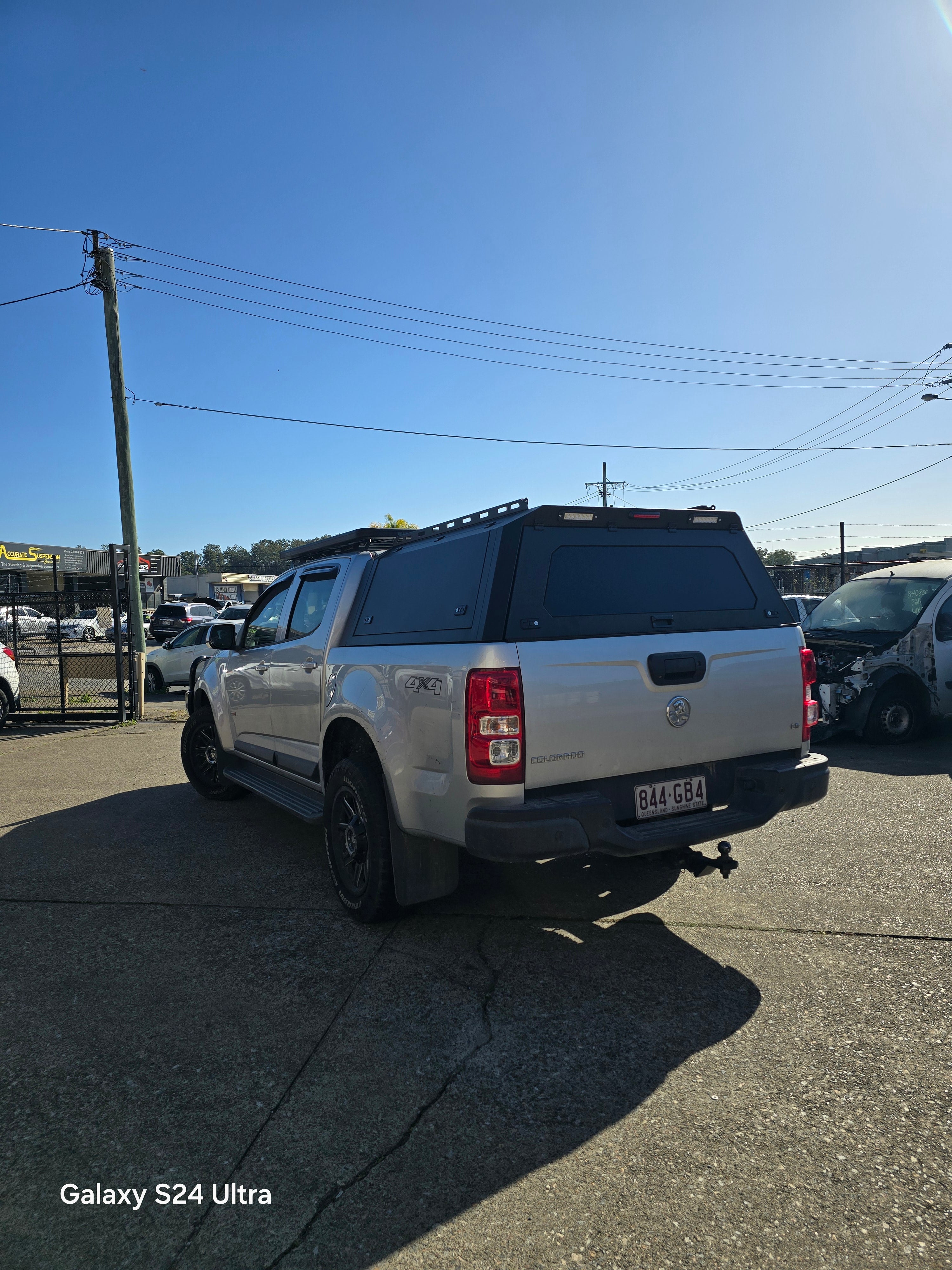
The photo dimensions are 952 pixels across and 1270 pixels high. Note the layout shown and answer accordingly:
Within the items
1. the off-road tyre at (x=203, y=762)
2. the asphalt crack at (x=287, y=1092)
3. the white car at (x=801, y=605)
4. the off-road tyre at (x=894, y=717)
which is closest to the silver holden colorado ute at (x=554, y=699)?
the asphalt crack at (x=287, y=1092)

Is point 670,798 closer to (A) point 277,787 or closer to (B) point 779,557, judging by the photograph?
(A) point 277,787

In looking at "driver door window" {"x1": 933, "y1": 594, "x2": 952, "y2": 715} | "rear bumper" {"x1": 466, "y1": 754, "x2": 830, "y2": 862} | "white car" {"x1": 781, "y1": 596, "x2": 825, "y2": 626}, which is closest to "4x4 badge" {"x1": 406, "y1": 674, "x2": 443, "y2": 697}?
"rear bumper" {"x1": 466, "y1": 754, "x2": 830, "y2": 862}

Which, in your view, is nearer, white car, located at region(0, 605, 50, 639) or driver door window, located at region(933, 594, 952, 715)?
driver door window, located at region(933, 594, 952, 715)

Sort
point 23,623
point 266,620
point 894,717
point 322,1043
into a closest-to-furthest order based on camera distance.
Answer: point 322,1043
point 266,620
point 894,717
point 23,623

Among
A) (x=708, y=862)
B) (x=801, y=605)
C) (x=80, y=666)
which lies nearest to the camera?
(x=708, y=862)

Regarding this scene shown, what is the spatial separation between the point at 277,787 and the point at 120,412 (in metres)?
11.9

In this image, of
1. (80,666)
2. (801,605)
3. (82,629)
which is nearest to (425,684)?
(80,666)

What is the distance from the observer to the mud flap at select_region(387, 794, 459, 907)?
156 inches

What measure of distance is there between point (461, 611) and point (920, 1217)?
8.67 feet

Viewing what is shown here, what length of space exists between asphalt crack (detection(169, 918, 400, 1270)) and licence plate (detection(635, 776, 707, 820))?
1.46m

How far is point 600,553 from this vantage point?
3961 millimetres

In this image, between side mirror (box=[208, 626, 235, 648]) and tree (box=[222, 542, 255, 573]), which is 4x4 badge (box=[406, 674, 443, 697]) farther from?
tree (box=[222, 542, 255, 573])

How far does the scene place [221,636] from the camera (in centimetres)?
624

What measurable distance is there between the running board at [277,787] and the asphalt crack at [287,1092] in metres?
1.06
